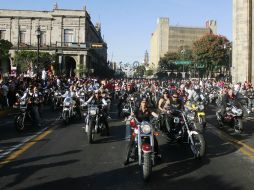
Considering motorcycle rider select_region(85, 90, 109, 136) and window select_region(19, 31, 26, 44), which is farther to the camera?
window select_region(19, 31, 26, 44)

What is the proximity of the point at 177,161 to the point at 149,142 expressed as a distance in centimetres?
129

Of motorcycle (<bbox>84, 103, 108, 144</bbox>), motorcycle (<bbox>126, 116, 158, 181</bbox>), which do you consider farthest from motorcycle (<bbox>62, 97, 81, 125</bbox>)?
motorcycle (<bbox>126, 116, 158, 181</bbox>)

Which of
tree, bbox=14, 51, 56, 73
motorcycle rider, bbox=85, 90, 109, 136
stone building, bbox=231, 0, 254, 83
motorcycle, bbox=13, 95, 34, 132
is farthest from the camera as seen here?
tree, bbox=14, 51, 56, 73

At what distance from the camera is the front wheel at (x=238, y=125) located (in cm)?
1403

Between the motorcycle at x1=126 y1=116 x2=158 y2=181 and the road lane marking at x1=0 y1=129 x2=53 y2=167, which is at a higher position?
the motorcycle at x1=126 y1=116 x2=158 y2=181

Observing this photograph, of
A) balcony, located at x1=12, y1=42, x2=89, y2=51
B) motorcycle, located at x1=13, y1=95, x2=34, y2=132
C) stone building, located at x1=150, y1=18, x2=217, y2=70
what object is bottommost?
motorcycle, located at x1=13, y1=95, x2=34, y2=132

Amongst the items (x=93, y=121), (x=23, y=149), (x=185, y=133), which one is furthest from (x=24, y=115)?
(x=185, y=133)

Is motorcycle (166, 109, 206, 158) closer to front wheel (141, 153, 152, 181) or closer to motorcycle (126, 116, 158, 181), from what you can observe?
motorcycle (126, 116, 158, 181)

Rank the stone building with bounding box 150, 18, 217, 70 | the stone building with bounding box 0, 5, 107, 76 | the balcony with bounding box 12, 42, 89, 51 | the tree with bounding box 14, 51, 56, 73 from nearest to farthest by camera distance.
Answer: the tree with bounding box 14, 51, 56, 73 → the balcony with bounding box 12, 42, 89, 51 → the stone building with bounding box 0, 5, 107, 76 → the stone building with bounding box 150, 18, 217, 70

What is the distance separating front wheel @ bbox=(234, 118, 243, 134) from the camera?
14.0m

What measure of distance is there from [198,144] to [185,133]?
3.65 feet

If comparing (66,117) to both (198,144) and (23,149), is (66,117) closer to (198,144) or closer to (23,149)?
(23,149)

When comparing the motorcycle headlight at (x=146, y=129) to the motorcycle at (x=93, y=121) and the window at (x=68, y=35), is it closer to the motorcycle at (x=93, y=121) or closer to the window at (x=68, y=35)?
the motorcycle at (x=93, y=121)

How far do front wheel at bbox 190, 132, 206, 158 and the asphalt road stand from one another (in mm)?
179
